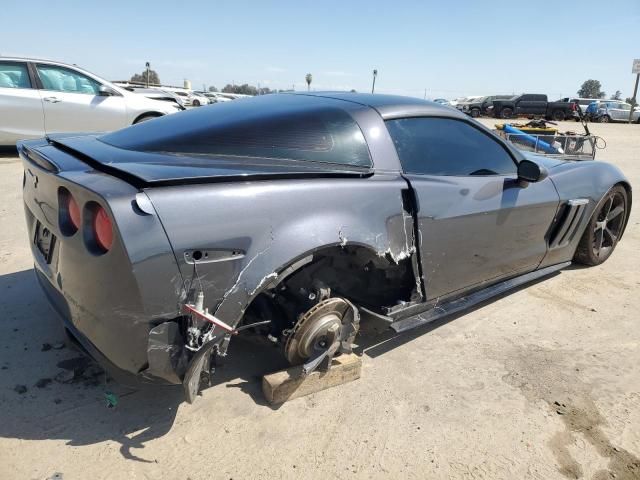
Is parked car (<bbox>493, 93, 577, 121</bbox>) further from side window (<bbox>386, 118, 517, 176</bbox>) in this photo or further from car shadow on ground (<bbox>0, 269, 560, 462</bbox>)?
car shadow on ground (<bbox>0, 269, 560, 462</bbox>)

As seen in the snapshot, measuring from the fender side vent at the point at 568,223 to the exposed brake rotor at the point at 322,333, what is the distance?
1.97 meters

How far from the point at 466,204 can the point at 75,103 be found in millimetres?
7335

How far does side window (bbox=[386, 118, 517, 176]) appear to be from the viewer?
2676 millimetres

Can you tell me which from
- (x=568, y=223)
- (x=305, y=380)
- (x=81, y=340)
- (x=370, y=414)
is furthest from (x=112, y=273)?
(x=568, y=223)

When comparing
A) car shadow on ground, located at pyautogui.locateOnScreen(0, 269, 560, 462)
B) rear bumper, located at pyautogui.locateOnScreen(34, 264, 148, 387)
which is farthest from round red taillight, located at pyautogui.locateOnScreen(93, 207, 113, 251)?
car shadow on ground, located at pyautogui.locateOnScreen(0, 269, 560, 462)

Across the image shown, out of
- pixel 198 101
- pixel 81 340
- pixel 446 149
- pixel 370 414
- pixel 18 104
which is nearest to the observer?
pixel 81 340

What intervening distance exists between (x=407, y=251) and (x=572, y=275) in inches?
98.3

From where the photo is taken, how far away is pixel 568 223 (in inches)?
146

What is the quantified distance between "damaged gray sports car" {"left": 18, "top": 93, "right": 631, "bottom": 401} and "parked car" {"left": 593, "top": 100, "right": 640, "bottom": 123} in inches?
1404

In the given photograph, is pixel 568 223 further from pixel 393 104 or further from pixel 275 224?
pixel 275 224

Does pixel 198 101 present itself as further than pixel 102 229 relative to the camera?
Yes

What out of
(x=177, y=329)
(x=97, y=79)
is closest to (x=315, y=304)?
(x=177, y=329)

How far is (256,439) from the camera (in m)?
2.16

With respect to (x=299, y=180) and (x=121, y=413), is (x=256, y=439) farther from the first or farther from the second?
(x=299, y=180)
